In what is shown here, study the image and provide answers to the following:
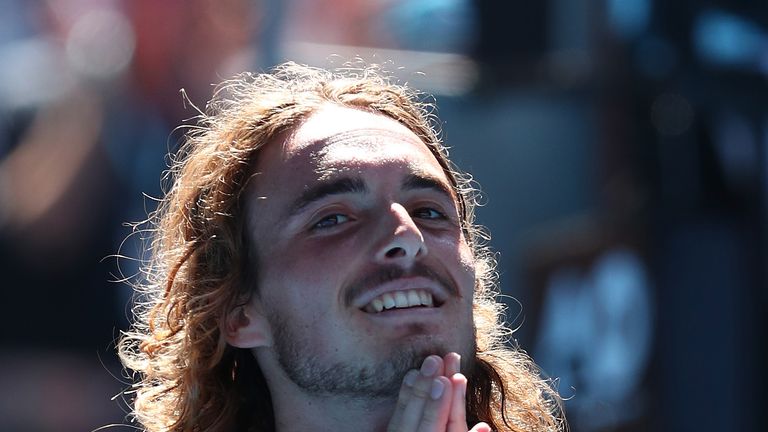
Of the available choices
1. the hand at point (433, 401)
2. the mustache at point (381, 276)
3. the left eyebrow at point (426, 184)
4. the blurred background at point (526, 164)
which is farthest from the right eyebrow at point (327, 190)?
the blurred background at point (526, 164)

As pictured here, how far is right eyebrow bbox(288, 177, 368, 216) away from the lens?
10.1 feet

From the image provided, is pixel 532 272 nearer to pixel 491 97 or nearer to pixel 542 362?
pixel 542 362

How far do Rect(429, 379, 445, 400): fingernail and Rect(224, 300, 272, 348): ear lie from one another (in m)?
0.55

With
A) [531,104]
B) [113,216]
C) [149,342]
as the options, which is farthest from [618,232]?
[149,342]

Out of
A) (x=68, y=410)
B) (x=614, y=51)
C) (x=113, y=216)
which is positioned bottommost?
(x=68, y=410)

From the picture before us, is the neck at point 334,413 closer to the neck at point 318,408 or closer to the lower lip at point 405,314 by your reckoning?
the neck at point 318,408

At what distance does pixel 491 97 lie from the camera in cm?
739

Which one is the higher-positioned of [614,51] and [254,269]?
[614,51]

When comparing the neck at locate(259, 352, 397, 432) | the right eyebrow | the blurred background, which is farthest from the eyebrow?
the blurred background

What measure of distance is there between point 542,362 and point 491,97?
5.82 feet

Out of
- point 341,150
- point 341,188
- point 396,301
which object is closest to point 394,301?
point 396,301

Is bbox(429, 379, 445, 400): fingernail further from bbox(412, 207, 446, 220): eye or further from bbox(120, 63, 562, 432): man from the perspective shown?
bbox(412, 207, 446, 220): eye

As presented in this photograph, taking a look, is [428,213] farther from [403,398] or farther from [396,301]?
[403,398]

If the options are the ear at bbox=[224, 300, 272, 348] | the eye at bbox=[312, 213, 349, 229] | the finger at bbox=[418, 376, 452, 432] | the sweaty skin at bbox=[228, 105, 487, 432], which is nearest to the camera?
the finger at bbox=[418, 376, 452, 432]
